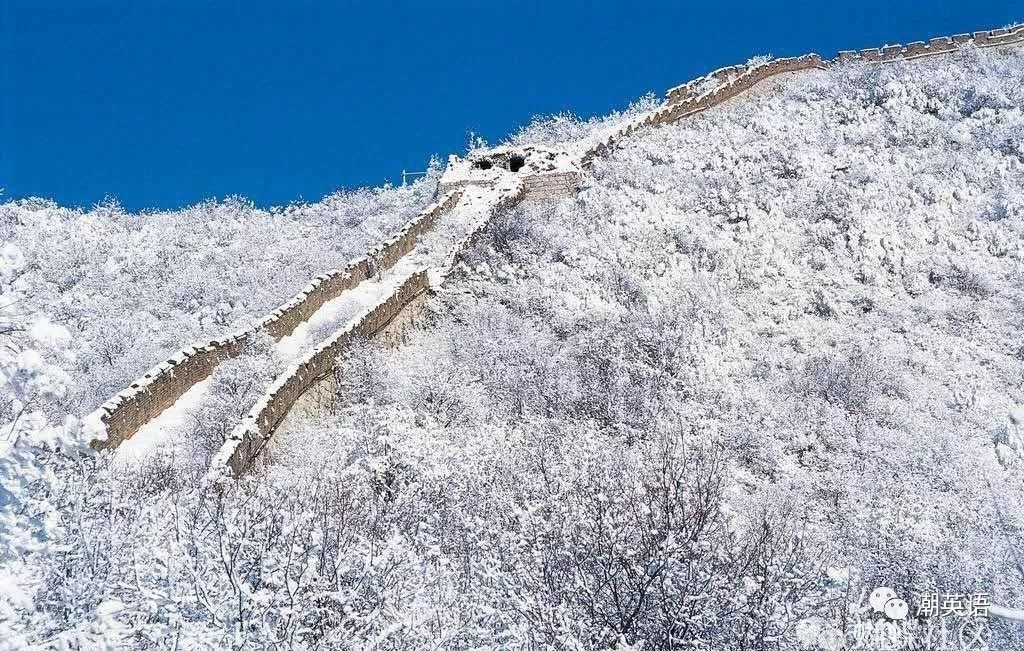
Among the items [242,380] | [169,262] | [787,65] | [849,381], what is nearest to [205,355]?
[242,380]

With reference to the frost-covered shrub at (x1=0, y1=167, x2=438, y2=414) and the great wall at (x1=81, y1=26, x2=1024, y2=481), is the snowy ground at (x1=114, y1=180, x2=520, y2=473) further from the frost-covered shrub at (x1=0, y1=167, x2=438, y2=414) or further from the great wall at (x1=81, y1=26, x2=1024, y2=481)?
the frost-covered shrub at (x1=0, y1=167, x2=438, y2=414)

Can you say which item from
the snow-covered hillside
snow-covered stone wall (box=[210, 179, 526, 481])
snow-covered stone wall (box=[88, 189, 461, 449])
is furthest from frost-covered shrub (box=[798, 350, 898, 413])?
snow-covered stone wall (box=[88, 189, 461, 449])

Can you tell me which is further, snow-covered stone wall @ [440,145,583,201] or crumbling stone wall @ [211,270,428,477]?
snow-covered stone wall @ [440,145,583,201]

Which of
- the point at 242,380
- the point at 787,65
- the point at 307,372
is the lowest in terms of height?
the point at 242,380

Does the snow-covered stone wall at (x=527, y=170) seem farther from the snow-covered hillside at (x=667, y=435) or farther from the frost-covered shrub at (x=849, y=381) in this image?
the frost-covered shrub at (x=849, y=381)

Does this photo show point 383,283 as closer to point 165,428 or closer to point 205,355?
point 205,355

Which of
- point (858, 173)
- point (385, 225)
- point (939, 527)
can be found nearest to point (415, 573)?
point (939, 527)

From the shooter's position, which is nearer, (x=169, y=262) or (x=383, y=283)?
(x=383, y=283)
